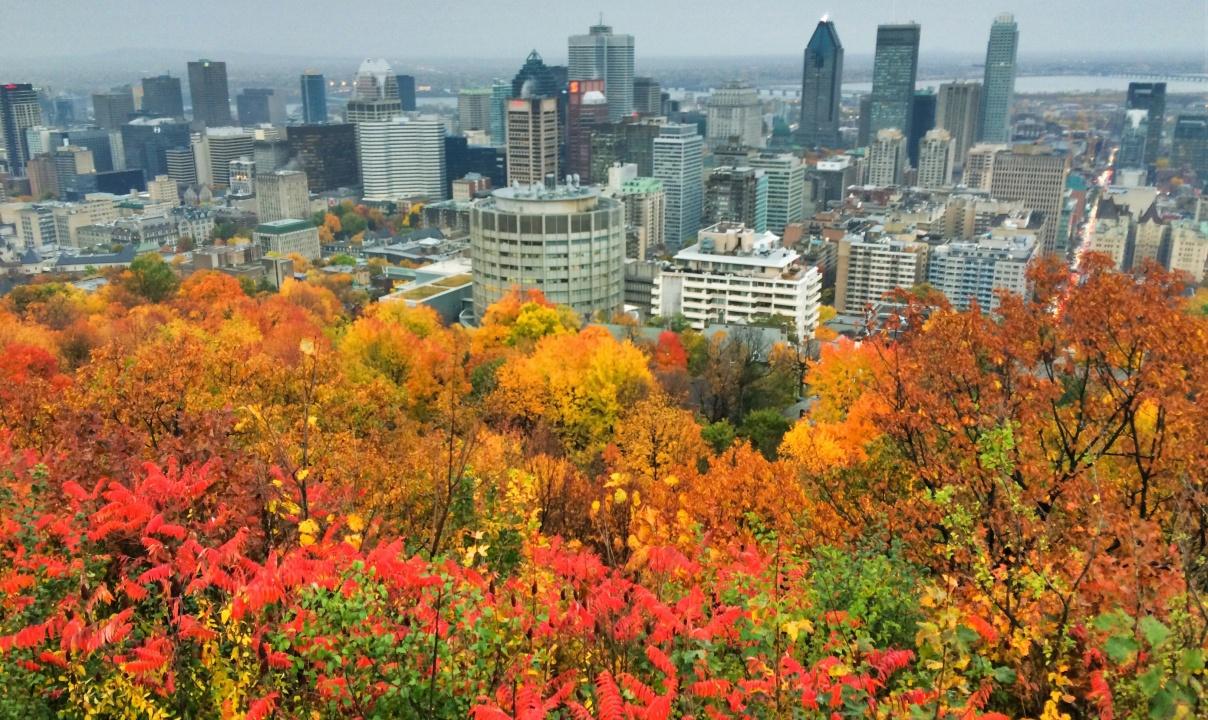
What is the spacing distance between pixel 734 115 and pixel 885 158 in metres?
37.0

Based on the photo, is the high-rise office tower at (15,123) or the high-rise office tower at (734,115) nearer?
the high-rise office tower at (15,123)

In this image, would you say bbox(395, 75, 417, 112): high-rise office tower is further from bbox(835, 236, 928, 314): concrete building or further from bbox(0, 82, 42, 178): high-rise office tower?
bbox(835, 236, 928, 314): concrete building

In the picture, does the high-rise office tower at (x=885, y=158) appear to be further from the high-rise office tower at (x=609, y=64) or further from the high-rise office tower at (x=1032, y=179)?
the high-rise office tower at (x=609, y=64)

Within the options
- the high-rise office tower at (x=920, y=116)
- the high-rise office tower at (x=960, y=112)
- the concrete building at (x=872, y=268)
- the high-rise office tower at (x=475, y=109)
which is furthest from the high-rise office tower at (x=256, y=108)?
the concrete building at (x=872, y=268)

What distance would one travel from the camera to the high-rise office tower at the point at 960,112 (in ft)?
433

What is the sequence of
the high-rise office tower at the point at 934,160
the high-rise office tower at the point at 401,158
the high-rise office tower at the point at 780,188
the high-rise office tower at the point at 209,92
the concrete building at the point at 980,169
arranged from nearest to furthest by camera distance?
the high-rise office tower at the point at 780,188 → the concrete building at the point at 980,169 → the high-rise office tower at the point at 401,158 → the high-rise office tower at the point at 934,160 → the high-rise office tower at the point at 209,92

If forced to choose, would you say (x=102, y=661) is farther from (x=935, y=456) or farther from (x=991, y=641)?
(x=935, y=456)

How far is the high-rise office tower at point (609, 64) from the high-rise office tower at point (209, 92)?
60.6 meters

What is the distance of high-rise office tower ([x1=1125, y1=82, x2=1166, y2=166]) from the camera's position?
11506 cm

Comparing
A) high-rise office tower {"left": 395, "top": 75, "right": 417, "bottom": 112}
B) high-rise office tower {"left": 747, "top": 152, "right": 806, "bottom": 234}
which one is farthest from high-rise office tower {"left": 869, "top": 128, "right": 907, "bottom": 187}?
high-rise office tower {"left": 395, "top": 75, "right": 417, "bottom": 112}

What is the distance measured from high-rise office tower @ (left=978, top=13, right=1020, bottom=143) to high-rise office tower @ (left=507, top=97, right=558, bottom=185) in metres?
77.0

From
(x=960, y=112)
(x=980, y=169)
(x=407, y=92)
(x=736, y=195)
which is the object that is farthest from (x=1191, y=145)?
(x=407, y=92)

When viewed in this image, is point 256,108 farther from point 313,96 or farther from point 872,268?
point 872,268

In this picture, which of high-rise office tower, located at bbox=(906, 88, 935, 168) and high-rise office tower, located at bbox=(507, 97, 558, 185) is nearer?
high-rise office tower, located at bbox=(507, 97, 558, 185)
